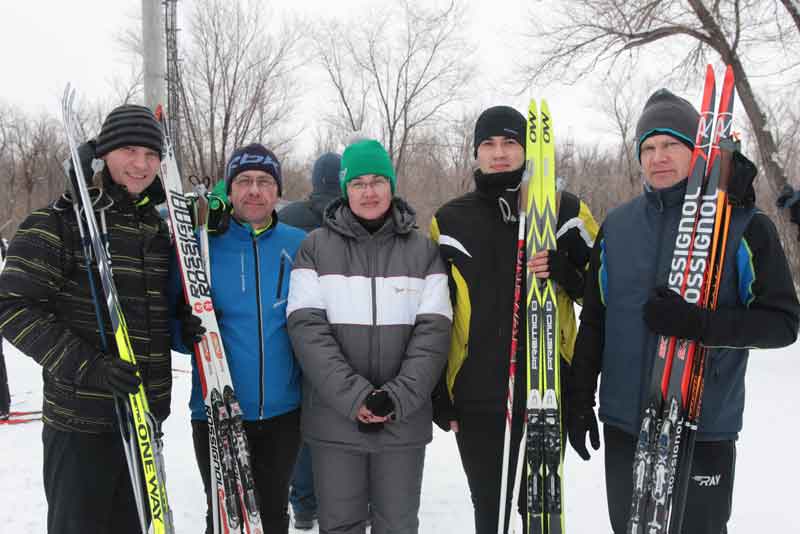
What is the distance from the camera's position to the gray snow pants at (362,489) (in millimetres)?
2004

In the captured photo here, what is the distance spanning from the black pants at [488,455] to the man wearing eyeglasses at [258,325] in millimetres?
708

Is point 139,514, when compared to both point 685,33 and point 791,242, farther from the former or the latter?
point 791,242

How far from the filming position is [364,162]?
2.12 metres

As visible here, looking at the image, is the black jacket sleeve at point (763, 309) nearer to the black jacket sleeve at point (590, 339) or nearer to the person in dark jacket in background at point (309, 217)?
the black jacket sleeve at point (590, 339)

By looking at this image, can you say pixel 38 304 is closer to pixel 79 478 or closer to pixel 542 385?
pixel 79 478

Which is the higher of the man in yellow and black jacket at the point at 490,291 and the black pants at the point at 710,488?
the man in yellow and black jacket at the point at 490,291

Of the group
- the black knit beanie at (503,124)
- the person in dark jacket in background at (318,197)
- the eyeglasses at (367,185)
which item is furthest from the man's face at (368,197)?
the person in dark jacket in background at (318,197)

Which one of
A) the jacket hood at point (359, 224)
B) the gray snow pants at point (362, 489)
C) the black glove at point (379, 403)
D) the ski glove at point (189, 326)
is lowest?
the gray snow pants at point (362, 489)

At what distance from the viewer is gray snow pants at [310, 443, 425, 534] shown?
78.9 inches

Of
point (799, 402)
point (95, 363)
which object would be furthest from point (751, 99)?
point (95, 363)

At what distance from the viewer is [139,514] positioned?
2029 mm

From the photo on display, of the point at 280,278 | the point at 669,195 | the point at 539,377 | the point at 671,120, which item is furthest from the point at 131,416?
the point at 671,120

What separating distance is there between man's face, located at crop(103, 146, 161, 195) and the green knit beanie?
0.73m

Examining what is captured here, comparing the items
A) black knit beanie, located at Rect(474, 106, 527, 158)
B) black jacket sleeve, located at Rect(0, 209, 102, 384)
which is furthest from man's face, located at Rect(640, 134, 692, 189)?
black jacket sleeve, located at Rect(0, 209, 102, 384)
